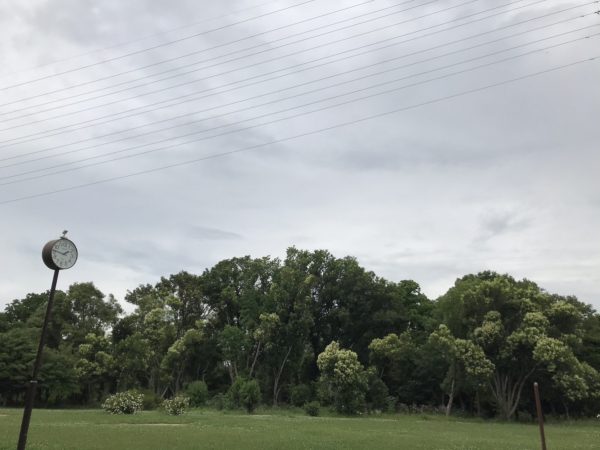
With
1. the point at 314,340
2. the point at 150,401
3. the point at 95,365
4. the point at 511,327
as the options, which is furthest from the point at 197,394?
the point at 511,327

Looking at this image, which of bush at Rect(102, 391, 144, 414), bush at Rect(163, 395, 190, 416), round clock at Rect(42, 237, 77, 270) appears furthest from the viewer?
bush at Rect(163, 395, 190, 416)

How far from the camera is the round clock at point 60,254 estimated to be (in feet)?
36.7

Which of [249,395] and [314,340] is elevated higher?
[314,340]

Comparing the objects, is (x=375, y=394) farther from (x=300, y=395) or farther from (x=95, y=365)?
(x=95, y=365)

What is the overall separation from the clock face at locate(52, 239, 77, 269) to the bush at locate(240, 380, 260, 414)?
1362 inches

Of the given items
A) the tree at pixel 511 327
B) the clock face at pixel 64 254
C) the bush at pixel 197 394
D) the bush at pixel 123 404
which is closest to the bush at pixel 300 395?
the bush at pixel 197 394

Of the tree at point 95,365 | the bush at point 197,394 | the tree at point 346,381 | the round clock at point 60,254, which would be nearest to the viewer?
the round clock at point 60,254

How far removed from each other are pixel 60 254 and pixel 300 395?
41474 mm

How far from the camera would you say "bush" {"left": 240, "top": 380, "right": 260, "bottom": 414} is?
43875mm

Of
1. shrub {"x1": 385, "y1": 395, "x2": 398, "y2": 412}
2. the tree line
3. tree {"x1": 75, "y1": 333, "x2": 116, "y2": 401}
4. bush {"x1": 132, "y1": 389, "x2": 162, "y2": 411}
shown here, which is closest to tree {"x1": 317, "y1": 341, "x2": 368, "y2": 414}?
the tree line

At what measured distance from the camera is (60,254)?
448 inches

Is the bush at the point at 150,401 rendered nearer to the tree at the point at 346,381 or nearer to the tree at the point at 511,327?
the tree at the point at 346,381

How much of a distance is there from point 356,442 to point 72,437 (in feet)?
32.9

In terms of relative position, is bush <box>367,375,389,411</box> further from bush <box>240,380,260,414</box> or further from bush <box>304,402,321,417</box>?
bush <box>240,380,260,414</box>
